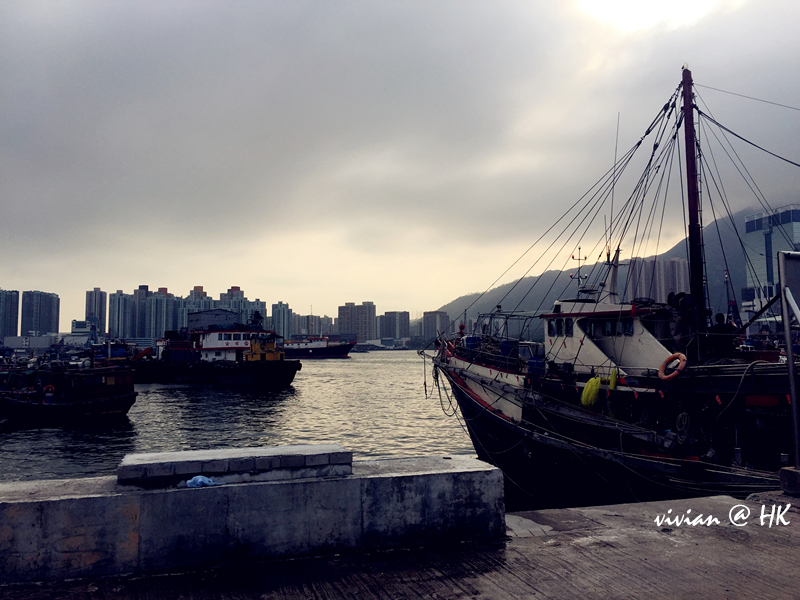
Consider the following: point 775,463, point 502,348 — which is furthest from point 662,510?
point 502,348

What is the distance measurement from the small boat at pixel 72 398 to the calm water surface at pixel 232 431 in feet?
3.14

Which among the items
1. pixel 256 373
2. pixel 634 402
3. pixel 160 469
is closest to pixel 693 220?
pixel 634 402

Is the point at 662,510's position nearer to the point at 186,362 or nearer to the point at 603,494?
the point at 603,494

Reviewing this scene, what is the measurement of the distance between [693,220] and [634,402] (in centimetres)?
742

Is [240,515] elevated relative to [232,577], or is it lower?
elevated

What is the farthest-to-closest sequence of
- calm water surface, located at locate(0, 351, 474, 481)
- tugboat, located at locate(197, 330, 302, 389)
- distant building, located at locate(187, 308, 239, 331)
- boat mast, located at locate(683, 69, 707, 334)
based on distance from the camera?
distant building, located at locate(187, 308, 239, 331), tugboat, located at locate(197, 330, 302, 389), calm water surface, located at locate(0, 351, 474, 481), boat mast, located at locate(683, 69, 707, 334)

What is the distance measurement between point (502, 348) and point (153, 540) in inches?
774

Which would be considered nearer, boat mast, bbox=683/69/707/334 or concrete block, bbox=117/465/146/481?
concrete block, bbox=117/465/146/481

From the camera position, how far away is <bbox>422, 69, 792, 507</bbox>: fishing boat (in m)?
12.8

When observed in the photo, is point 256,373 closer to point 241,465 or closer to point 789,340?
point 241,465

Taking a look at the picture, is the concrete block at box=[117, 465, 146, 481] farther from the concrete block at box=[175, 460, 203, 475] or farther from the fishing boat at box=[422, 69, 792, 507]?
the fishing boat at box=[422, 69, 792, 507]

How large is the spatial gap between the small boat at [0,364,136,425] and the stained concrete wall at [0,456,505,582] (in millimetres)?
34046

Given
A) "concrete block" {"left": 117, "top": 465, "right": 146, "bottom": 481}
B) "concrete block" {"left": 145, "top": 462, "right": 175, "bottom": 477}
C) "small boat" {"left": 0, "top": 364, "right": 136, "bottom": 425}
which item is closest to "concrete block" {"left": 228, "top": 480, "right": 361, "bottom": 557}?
"concrete block" {"left": 145, "top": 462, "right": 175, "bottom": 477}

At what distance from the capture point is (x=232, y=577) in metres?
4.61
